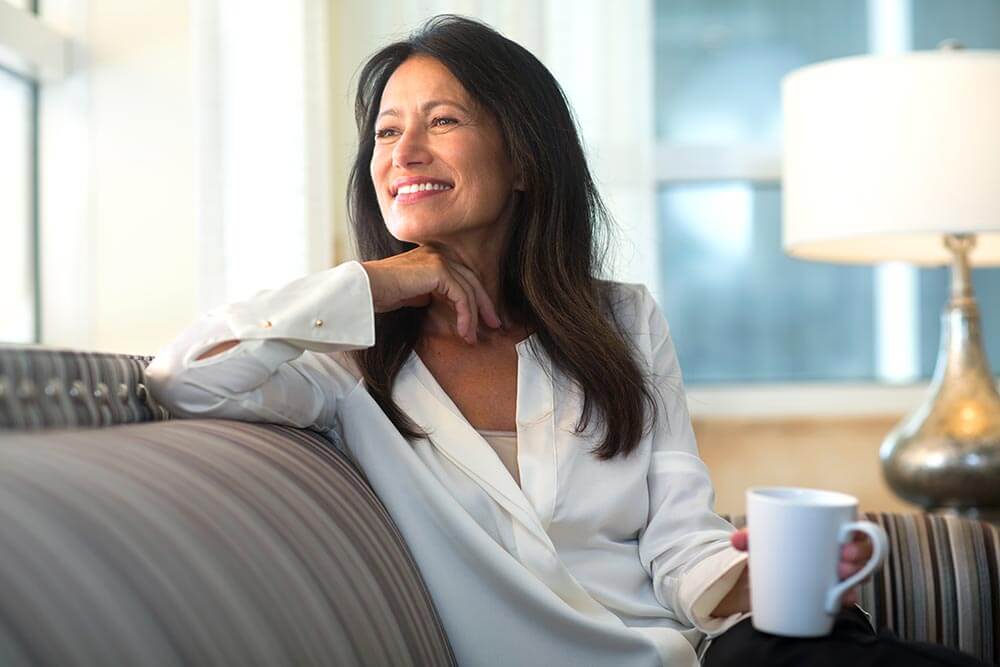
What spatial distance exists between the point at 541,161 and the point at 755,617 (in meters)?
0.73

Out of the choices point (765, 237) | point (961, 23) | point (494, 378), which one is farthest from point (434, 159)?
point (961, 23)

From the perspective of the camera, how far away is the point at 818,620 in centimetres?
88

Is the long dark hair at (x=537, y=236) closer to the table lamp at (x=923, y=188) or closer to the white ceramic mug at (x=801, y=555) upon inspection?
the white ceramic mug at (x=801, y=555)

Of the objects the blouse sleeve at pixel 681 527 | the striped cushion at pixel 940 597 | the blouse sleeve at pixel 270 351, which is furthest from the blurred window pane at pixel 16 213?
the striped cushion at pixel 940 597

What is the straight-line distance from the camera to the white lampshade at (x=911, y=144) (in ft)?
6.89

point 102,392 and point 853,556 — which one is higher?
point 102,392

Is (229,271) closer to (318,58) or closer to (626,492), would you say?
(318,58)

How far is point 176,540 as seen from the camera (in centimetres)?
72

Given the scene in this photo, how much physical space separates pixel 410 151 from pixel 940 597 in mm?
854

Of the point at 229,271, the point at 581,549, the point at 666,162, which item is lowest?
the point at 581,549

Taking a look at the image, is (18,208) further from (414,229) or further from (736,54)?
(736,54)

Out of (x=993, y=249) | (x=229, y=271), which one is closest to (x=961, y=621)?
(x=993, y=249)

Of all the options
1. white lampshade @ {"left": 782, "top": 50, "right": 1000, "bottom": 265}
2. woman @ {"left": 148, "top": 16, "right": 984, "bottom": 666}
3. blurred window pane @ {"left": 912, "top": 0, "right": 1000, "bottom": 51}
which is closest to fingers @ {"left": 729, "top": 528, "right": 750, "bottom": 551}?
woman @ {"left": 148, "top": 16, "right": 984, "bottom": 666}

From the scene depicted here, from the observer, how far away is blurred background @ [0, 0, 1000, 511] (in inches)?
90.8
